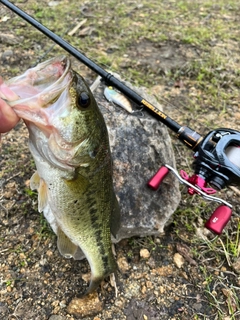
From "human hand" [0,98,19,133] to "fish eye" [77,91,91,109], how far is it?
343mm

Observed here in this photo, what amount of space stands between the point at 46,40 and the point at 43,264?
11.4 feet

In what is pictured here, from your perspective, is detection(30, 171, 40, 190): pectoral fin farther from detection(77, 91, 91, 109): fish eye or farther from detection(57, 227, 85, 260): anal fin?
detection(77, 91, 91, 109): fish eye

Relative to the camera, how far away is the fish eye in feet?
6.69

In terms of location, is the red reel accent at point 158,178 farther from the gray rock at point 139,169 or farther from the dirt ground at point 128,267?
the dirt ground at point 128,267

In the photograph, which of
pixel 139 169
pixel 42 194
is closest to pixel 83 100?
pixel 42 194

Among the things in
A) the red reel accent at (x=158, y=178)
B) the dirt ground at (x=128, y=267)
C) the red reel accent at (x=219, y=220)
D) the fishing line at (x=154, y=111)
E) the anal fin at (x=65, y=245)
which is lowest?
the dirt ground at (x=128, y=267)

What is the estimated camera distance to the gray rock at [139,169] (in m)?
2.96

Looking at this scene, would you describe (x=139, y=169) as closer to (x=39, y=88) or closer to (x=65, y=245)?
(x=65, y=245)

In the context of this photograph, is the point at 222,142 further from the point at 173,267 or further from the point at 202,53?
the point at 202,53

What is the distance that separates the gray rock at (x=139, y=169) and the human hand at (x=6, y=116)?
1.25m

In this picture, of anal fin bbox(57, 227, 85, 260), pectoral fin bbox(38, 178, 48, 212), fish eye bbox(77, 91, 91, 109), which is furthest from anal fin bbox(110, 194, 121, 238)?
fish eye bbox(77, 91, 91, 109)

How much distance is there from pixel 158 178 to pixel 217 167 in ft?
1.70

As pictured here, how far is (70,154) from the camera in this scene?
2.09 meters

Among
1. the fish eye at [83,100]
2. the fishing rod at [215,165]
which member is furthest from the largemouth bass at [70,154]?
the fishing rod at [215,165]
